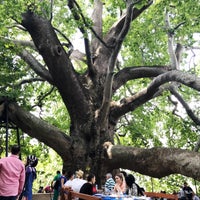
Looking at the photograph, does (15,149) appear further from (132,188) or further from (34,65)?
(34,65)

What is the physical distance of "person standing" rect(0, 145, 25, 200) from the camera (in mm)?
4918

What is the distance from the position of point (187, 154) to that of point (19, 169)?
490cm

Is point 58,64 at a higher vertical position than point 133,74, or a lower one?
lower

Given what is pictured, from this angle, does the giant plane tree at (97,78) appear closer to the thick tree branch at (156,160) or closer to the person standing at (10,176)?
the thick tree branch at (156,160)

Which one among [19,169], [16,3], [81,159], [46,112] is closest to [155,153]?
[81,159]

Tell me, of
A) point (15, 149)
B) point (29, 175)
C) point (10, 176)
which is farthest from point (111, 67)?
point (10, 176)

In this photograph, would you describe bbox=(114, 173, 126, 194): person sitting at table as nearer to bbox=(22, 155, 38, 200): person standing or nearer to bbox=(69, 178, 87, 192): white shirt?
bbox=(69, 178, 87, 192): white shirt

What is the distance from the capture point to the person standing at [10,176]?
4.92 metres

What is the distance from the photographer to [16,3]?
328 inches

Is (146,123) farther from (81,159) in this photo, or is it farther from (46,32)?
(46,32)

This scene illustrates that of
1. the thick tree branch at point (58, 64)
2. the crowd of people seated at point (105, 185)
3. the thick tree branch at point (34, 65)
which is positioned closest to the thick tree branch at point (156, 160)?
the crowd of people seated at point (105, 185)

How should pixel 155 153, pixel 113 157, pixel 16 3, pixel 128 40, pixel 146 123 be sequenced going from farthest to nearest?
pixel 146 123, pixel 128 40, pixel 113 157, pixel 155 153, pixel 16 3

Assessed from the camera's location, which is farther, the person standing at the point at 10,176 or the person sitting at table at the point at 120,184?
the person sitting at table at the point at 120,184

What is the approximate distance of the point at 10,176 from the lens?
5012 mm
